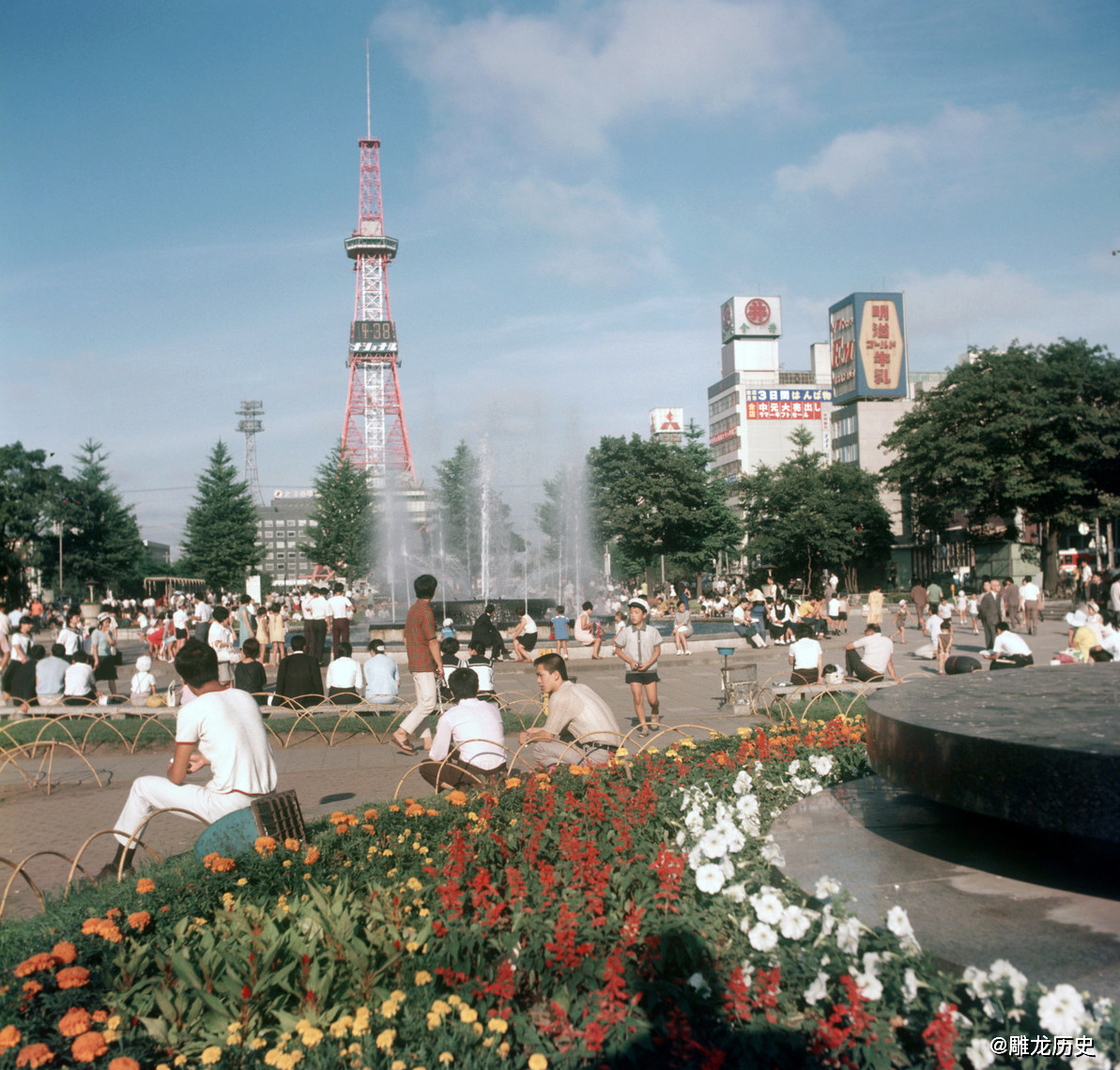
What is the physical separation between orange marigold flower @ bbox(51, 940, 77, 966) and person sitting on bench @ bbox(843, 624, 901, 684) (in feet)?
36.2

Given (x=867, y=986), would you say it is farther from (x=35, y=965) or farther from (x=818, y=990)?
(x=35, y=965)

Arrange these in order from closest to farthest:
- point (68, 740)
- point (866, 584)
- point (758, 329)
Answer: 1. point (68, 740)
2. point (866, 584)
3. point (758, 329)

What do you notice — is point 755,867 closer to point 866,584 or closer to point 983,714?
point 983,714

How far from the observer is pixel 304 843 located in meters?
5.59

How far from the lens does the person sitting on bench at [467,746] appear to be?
718cm

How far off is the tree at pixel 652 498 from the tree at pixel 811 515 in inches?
170

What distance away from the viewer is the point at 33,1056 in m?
3.17

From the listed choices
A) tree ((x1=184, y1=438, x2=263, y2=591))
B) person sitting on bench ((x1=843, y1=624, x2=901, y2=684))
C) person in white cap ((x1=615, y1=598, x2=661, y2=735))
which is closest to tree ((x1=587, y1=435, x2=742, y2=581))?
tree ((x1=184, y1=438, x2=263, y2=591))

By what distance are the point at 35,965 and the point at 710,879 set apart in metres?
2.62

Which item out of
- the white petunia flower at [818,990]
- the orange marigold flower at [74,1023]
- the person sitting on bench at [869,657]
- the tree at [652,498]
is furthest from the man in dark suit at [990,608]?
the tree at [652,498]

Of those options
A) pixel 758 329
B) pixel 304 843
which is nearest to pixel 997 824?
pixel 304 843

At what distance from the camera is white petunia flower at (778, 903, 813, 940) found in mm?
3510

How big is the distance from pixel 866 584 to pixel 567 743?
6848cm

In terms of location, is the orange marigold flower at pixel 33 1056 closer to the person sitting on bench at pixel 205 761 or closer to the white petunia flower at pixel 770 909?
the person sitting on bench at pixel 205 761
